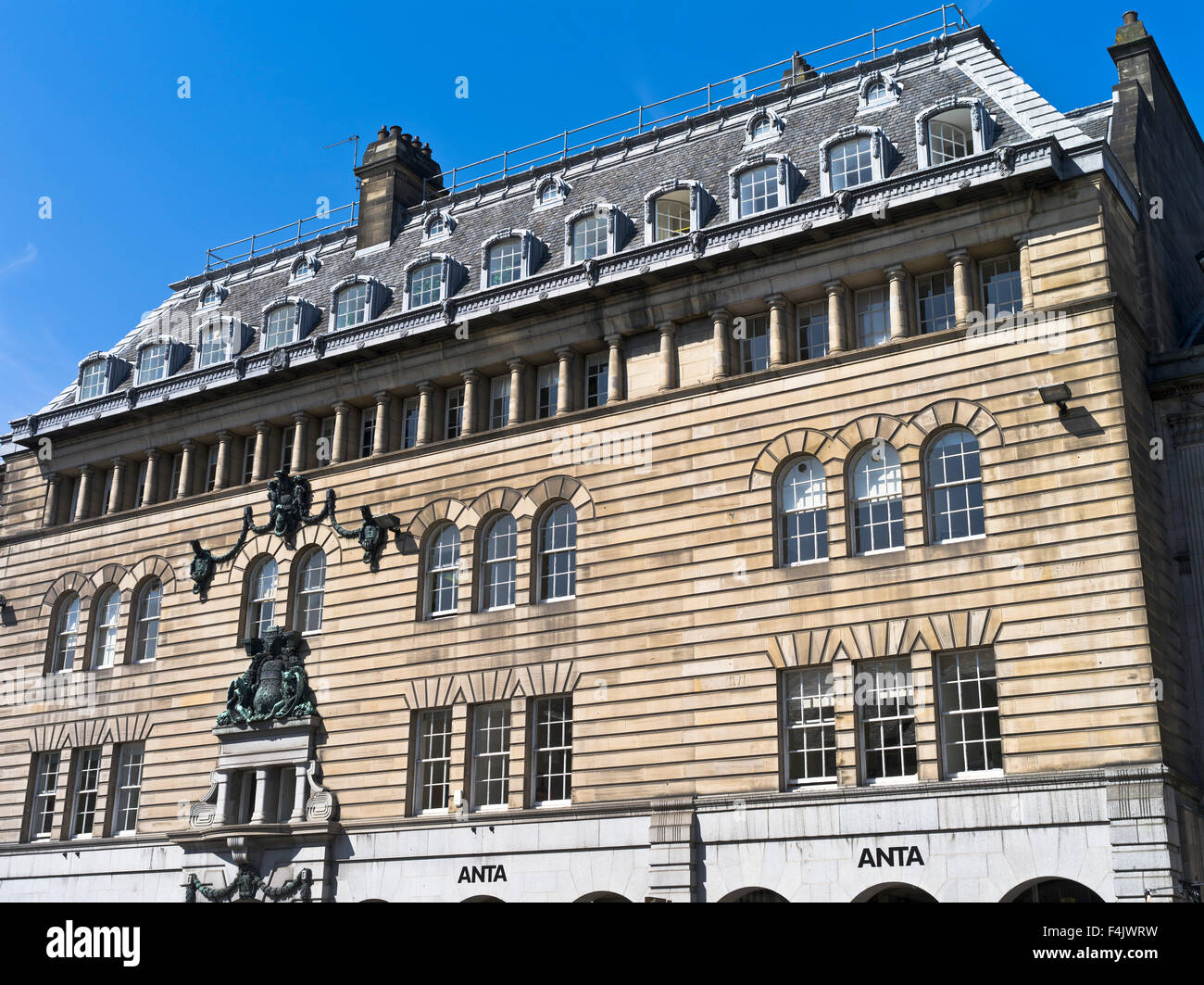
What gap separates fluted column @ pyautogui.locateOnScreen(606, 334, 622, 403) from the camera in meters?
32.8

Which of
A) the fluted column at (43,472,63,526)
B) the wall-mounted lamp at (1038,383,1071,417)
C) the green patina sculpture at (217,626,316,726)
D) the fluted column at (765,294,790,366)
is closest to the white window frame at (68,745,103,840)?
the green patina sculpture at (217,626,316,726)

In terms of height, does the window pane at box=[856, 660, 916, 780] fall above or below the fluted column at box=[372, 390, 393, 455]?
below

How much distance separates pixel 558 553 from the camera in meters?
32.7

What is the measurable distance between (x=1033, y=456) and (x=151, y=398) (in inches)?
1068

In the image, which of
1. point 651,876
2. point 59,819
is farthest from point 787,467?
point 59,819

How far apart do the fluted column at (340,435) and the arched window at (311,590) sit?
2.73 metres

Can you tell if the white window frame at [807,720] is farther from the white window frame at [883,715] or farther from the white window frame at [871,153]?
the white window frame at [871,153]

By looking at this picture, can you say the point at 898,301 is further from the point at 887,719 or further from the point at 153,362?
the point at 153,362

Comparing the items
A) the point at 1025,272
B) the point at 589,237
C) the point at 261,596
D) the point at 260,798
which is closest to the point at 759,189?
the point at 589,237

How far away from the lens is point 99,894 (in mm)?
36094

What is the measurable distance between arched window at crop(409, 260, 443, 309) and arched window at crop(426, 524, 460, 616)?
731 centimetres

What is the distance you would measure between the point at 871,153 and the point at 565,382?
9.43m

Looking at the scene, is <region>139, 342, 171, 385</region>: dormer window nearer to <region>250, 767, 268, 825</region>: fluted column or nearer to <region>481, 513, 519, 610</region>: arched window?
<region>250, 767, 268, 825</region>: fluted column
